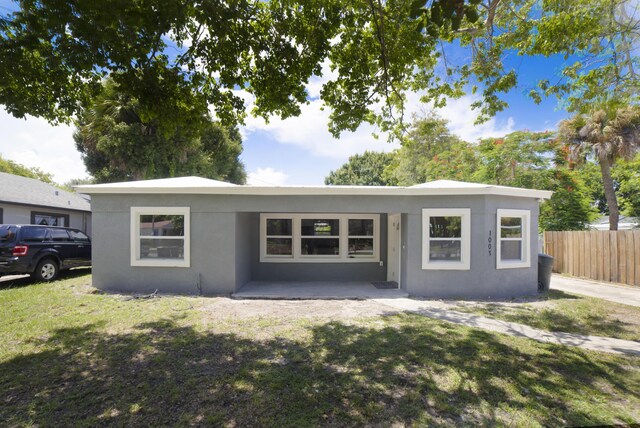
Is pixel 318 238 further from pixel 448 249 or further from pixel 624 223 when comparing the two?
pixel 624 223

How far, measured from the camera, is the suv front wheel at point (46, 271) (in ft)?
29.9

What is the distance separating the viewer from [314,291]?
8375 millimetres

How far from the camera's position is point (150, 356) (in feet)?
14.1

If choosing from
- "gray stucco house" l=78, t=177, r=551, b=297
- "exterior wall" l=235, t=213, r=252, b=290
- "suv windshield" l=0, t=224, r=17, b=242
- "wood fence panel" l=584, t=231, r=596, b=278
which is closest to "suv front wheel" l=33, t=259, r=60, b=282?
"suv windshield" l=0, t=224, r=17, b=242

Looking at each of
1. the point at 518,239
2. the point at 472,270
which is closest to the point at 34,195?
the point at 472,270

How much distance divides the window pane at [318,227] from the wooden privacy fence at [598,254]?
9.14 meters

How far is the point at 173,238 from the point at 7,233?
469cm

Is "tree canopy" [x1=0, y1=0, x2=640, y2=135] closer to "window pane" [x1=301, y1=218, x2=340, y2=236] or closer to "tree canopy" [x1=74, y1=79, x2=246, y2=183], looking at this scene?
"window pane" [x1=301, y1=218, x2=340, y2=236]

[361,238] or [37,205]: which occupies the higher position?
[37,205]

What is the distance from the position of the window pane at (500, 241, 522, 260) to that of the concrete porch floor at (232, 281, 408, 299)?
2886 millimetres

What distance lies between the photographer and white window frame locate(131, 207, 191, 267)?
8047 mm

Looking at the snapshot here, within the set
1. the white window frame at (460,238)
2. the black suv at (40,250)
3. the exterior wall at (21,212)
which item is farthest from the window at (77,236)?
the white window frame at (460,238)

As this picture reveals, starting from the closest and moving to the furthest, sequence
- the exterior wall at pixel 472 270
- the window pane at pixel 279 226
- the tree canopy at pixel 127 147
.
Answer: the exterior wall at pixel 472 270, the window pane at pixel 279 226, the tree canopy at pixel 127 147

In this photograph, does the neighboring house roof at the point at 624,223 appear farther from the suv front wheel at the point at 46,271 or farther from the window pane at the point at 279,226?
the suv front wheel at the point at 46,271
